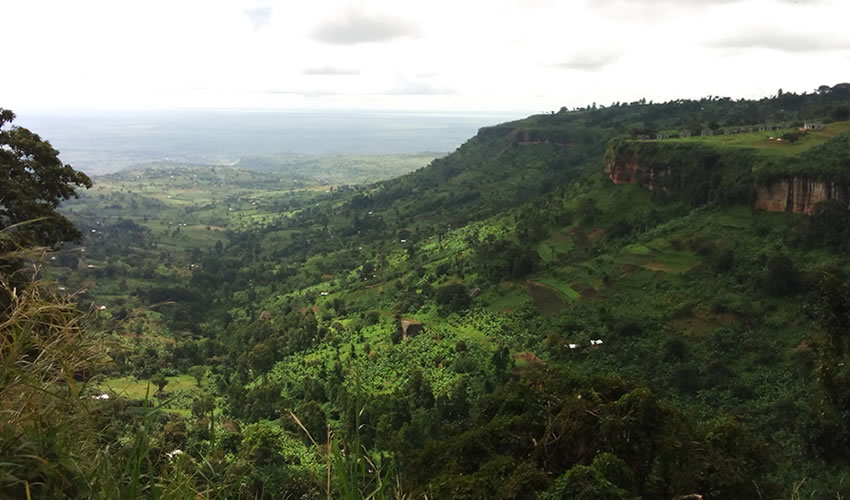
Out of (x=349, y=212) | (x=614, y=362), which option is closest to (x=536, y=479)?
(x=614, y=362)

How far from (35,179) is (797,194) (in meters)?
42.3

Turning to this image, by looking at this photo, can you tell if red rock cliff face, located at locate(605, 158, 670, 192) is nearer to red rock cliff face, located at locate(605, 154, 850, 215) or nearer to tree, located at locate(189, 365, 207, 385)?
red rock cliff face, located at locate(605, 154, 850, 215)

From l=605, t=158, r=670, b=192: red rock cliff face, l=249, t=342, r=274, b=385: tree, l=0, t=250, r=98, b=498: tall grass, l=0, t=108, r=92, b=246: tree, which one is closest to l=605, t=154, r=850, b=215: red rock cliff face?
l=605, t=158, r=670, b=192: red rock cliff face

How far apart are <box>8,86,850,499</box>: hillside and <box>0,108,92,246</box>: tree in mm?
6206

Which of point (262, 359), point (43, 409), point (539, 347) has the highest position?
point (43, 409)

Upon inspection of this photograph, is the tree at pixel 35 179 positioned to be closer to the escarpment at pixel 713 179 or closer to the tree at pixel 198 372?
the tree at pixel 198 372

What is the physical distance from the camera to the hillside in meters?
12.3

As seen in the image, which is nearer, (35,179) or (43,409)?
(43,409)

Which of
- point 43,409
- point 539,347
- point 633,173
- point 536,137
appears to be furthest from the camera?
point 536,137

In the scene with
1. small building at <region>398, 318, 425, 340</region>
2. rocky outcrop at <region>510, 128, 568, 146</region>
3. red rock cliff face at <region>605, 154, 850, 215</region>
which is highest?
rocky outcrop at <region>510, 128, 568, 146</region>

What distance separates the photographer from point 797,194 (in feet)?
117

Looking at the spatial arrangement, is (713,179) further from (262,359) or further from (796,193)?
(262,359)

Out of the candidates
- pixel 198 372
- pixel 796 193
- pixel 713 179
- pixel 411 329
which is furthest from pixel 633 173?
pixel 198 372

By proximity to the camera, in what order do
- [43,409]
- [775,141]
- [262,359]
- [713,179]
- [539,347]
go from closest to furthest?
1. [43,409]
2. [539,347]
3. [262,359]
4. [713,179]
5. [775,141]
